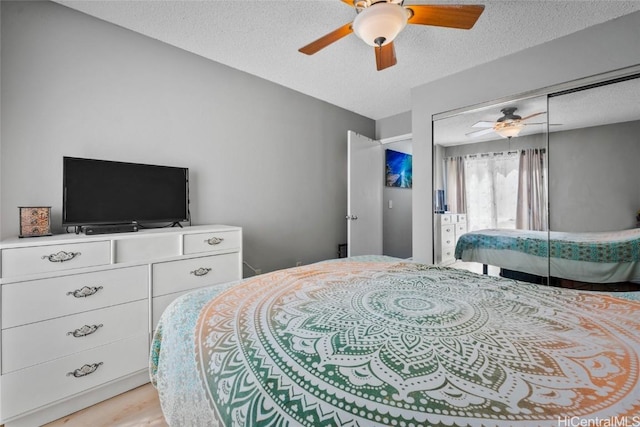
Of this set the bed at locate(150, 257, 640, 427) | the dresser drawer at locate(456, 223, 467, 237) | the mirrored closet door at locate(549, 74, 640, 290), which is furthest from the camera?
the dresser drawer at locate(456, 223, 467, 237)

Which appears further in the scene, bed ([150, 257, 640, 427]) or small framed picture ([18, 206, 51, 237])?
small framed picture ([18, 206, 51, 237])

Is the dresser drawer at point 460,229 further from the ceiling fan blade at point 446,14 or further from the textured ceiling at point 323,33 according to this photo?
the ceiling fan blade at point 446,14

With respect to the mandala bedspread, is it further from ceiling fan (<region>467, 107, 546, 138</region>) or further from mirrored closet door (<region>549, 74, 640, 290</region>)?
ceiling fan (<region>467, 107, 546, 138</region>)

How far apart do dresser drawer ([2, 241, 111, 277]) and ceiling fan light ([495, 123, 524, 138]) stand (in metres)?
3.27

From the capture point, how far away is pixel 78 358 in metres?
1.57

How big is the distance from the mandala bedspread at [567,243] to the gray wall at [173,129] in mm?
1839

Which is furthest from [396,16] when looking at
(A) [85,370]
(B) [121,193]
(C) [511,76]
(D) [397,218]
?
(D) [397,218]

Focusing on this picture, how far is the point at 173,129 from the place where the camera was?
7.66 feet

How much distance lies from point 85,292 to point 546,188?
3.46m

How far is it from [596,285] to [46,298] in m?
3.68

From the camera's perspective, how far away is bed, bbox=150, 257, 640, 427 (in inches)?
19.8

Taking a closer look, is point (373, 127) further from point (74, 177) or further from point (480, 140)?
point (74, 177)

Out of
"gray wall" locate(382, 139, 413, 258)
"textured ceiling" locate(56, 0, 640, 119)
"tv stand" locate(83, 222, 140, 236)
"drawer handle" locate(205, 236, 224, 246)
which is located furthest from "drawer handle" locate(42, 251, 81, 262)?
"gray wall" locate(382, 139, 413, 258)

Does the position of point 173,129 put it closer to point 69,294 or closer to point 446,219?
point 69,294
